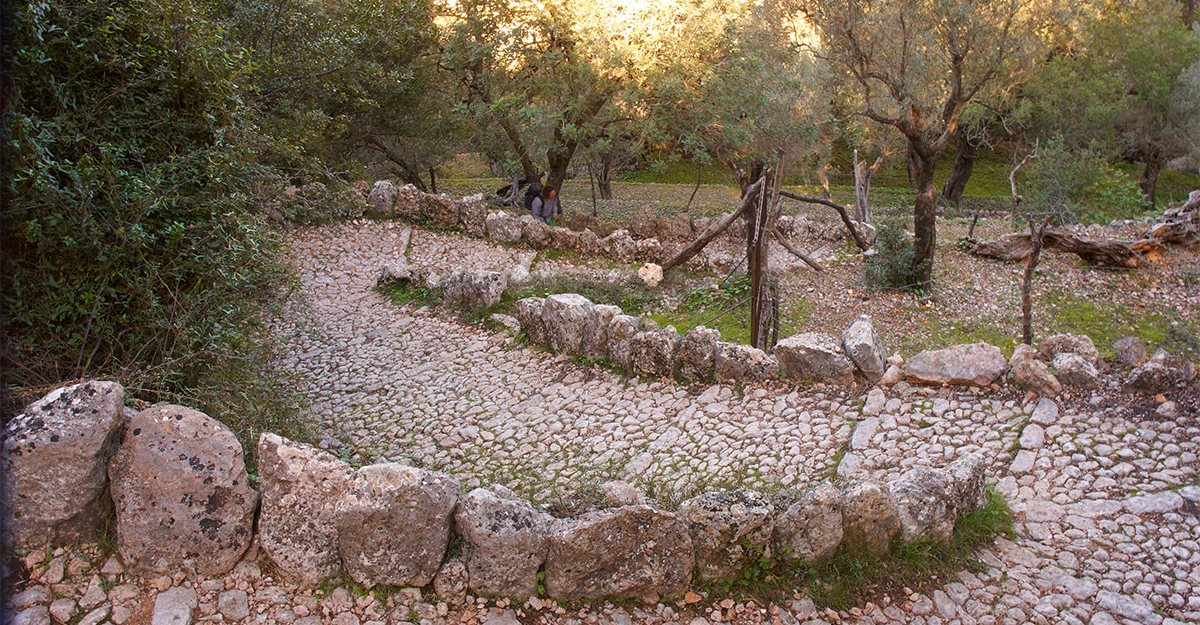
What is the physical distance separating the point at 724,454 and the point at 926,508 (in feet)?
6.82

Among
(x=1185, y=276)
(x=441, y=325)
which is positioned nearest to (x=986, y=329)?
(x=1185, y=276)

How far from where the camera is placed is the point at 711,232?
12.3 m

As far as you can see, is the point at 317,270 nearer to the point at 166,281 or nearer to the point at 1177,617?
the point at 166,281

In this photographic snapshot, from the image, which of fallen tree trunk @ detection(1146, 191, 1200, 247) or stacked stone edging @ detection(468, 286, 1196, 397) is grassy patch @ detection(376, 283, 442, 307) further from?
fallen tree trunk @ detection(1146, 191, 1200, 247)

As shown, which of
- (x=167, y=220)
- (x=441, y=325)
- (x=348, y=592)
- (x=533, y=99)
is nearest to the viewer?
(x=348, y=592)

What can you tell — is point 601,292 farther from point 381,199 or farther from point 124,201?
point 124,201

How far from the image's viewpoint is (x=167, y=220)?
5.57 m

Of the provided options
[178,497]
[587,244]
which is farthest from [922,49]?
[178,497]

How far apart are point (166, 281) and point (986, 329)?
34.8 feet

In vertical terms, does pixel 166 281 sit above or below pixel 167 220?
below

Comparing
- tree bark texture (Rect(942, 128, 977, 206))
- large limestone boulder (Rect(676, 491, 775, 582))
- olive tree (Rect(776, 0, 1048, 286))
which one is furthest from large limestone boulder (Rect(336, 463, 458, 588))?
tree bark texture (Rect(942, 128, 977, 206))

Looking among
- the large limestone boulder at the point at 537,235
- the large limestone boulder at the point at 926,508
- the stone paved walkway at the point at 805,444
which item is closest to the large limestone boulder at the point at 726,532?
the stone paved walkway at the point at 805,444

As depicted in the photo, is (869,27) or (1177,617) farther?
(869,27)

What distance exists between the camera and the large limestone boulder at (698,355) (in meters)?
8.31
